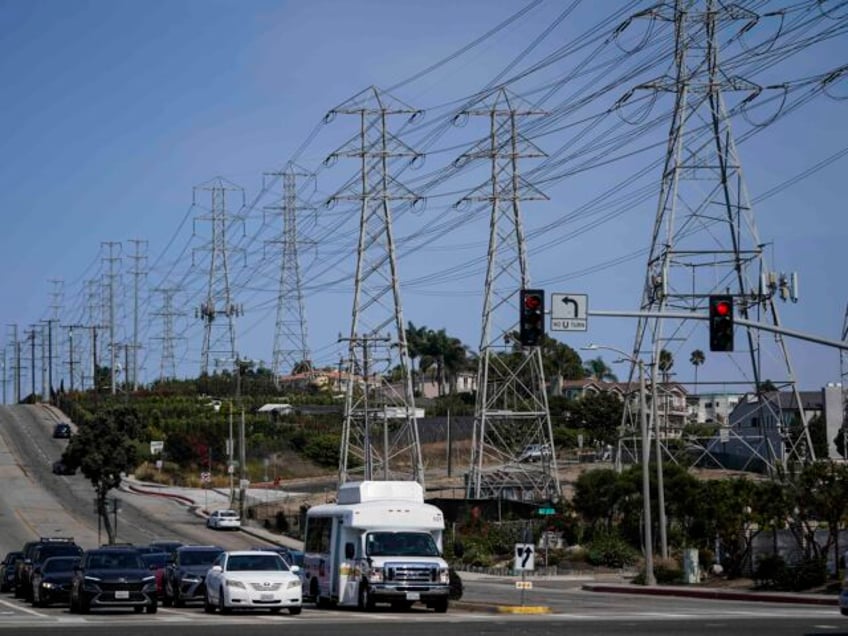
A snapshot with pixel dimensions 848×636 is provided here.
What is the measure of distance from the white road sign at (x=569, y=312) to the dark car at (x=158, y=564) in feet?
48.7

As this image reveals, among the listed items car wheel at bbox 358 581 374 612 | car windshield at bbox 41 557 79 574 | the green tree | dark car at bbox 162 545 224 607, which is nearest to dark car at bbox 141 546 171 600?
dark car at bbox 162 545 224 607

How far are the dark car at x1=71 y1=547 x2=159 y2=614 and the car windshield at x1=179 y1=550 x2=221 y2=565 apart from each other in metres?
5.79

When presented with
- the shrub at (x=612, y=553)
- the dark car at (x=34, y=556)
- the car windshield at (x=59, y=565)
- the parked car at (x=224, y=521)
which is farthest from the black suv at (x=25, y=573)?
the parked car at (x=224, y=521)

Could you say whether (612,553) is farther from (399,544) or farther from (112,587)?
(112,587)

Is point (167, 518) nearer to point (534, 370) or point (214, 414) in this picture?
point (534, 370)

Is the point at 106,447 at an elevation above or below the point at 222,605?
above

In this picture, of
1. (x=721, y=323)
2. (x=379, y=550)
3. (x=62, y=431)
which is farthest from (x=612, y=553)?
(x=62, y=431)

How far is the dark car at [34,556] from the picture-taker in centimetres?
4778

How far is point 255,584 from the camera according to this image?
3628cm

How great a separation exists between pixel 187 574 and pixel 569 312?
14.1 m

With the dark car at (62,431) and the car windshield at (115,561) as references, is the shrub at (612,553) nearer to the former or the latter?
the car windshield at (115,561)

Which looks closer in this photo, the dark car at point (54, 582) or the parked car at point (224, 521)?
the dark car at point (54, 582)

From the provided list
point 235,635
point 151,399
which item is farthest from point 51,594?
point 151,399

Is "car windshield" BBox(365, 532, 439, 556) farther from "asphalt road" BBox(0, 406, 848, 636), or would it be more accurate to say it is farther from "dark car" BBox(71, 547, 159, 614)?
"dark car" BBox(71, 547, 159, 614)
